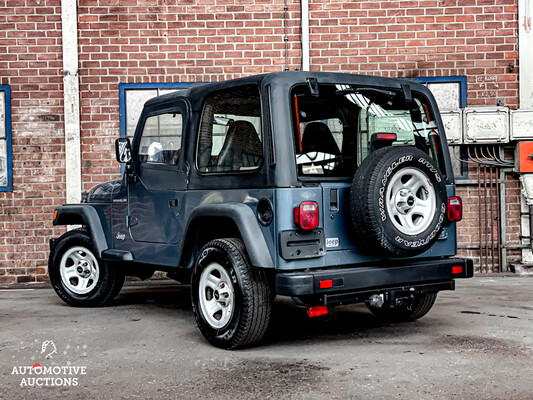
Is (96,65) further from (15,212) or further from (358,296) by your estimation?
(358,296)

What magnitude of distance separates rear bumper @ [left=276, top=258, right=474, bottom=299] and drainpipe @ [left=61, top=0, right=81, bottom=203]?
18.7 ft

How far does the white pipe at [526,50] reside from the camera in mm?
9836

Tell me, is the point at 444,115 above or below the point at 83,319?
above

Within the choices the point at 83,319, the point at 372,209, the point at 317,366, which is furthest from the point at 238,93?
the point at 83,319

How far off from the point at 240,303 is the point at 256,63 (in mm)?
5572

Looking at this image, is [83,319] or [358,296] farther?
[83,319]

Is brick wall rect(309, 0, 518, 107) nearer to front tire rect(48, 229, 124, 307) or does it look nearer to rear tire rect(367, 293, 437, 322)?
front tire rect(48, 229, 124, 307)

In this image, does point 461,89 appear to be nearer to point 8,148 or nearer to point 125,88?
point 125,88

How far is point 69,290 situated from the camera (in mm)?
7547

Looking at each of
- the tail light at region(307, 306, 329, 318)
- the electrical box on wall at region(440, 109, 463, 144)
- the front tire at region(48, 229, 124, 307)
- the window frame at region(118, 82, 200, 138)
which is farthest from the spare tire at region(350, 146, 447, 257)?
the window frame at region(118, 82, 200, 138)

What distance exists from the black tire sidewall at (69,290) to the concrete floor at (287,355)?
158mm

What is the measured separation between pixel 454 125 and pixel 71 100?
17.6ft

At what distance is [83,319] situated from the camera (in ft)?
22.2

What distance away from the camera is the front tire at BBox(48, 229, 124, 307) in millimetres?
7367
